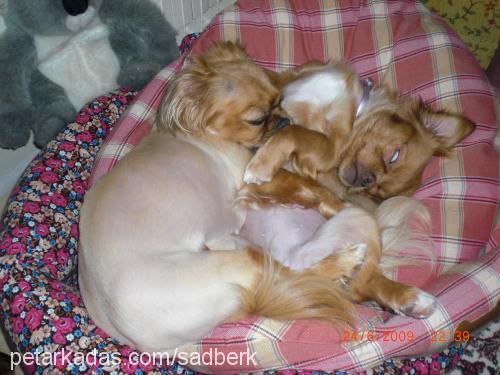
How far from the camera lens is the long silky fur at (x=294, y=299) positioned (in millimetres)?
1905

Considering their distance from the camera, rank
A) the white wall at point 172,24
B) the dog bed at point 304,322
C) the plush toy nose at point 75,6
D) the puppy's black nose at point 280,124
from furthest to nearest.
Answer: the white wall at point 172,24, the plush toy nose at point 75,6, the puppy's black nose at point 280,124, the dog bed at point 304,322

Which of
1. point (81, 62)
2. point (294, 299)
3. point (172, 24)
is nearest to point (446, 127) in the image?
point (294, 299)

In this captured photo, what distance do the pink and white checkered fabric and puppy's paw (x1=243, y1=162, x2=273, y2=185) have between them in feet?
1.99

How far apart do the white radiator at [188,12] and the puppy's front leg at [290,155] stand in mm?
1398

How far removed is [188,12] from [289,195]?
193 centimetres

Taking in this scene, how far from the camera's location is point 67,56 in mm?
2857

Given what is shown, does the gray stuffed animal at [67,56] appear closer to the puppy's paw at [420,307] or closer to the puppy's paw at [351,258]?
the puppy's paw at [351,258]

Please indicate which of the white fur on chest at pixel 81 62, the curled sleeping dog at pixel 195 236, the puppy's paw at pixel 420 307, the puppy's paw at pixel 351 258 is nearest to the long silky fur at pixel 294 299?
the curled sleeping dog at pixel 195 236

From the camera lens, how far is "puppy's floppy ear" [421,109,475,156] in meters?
2.46

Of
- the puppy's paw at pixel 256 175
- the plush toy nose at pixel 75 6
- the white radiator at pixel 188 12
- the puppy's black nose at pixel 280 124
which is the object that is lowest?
the puppy's paw at pixel 256 175

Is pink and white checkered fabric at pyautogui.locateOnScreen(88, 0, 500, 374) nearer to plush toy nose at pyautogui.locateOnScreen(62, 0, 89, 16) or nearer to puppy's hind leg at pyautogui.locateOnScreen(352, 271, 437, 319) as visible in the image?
puppy's hind leg at pyautogui.locateOnScreen(352, 271, 437, 319)

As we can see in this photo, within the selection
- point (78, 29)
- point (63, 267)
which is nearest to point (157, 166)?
point (63, 267)

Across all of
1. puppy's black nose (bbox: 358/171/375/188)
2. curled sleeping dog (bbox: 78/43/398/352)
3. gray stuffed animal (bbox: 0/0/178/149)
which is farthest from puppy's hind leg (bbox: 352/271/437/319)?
gray stuffed animal (bbox: 0/0/178/149)

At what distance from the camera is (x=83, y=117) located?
2.71m
